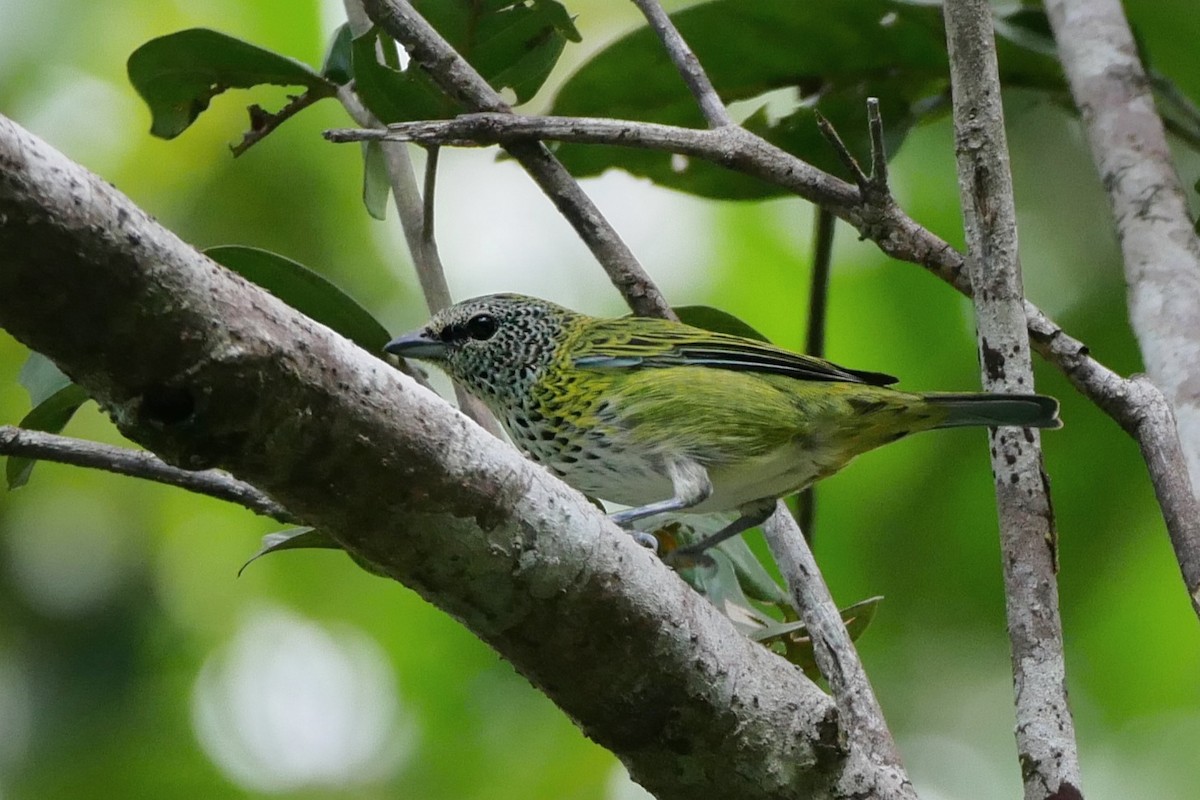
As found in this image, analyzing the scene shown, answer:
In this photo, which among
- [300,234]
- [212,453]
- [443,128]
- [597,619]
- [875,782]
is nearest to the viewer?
[212,453]

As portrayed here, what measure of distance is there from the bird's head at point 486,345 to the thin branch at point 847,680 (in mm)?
1092

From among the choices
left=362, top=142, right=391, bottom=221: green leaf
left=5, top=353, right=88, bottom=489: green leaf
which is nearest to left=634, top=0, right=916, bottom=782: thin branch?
left=362, top=142, right=391, bottom=221: green leaf

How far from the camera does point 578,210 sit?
3.33 metres

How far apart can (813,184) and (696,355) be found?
818 millimetres

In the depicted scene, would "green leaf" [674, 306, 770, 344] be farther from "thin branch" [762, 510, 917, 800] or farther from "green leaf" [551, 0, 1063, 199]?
"thin branch" [762, 510, 917, 800]

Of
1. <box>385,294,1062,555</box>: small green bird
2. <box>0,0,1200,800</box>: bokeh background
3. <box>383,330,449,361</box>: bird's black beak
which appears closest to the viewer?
<box>385,294,1062,555</box>: small green bird

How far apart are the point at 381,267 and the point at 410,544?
434cm

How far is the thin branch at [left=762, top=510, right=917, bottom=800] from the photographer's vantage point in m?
2.47

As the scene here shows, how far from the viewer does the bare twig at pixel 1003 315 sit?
2.53 meters

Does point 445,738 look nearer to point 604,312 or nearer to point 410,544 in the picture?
point 604,312

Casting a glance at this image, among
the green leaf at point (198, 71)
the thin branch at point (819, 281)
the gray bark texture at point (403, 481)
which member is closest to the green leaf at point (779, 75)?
the thin branch at point (819, 281)

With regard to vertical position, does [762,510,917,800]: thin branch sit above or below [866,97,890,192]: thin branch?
below

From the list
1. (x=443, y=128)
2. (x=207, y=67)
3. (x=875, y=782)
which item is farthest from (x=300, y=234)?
(x=875, y=782)

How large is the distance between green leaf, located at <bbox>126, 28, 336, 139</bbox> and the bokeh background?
2.32 meters
